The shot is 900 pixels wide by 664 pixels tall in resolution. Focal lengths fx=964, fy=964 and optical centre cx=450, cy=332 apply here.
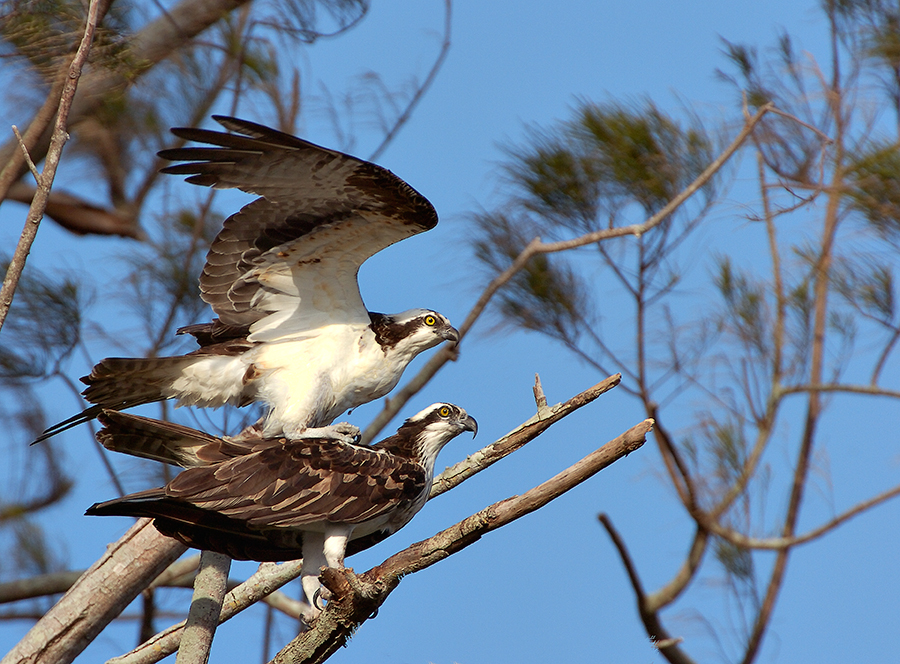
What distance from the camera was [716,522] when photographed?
7234 mm

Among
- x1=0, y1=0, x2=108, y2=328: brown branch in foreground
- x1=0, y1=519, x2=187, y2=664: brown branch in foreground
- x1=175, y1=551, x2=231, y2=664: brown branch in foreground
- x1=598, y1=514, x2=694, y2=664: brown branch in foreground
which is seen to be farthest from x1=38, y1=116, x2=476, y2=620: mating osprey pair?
x1=598, y1=514, x2=694, y2=664: brown branch in foreground

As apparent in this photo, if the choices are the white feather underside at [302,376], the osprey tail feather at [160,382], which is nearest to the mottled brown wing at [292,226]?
the white feather underside at [302,376]

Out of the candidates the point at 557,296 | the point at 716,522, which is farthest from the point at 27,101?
the point at 716,522

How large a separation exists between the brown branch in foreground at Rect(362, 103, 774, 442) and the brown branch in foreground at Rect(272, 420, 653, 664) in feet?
7.80

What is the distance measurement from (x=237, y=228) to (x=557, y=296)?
2981mm

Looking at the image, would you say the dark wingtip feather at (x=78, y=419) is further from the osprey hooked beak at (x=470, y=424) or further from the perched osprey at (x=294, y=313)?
the osprey hooked beak at (x=470, y=424)

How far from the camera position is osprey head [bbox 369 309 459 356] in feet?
15.9

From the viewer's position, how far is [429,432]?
14.6 ft

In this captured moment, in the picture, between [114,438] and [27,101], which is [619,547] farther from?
[27,101]

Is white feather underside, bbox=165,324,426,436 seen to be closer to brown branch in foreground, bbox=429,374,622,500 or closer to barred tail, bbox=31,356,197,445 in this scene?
barred tail, bbox=31,356,197,445

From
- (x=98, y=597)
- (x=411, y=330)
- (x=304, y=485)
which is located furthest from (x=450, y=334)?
(x=98, y=597)

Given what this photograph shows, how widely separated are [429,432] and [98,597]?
1.86m

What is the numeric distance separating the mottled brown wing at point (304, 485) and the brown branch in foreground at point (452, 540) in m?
0.60

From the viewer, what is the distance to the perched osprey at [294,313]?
434cm
